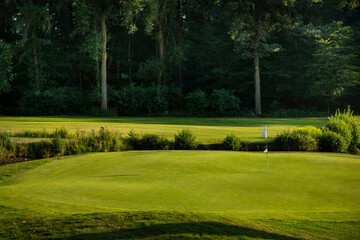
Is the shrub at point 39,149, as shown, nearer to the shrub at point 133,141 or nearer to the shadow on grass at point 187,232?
the shrub at point 133,141

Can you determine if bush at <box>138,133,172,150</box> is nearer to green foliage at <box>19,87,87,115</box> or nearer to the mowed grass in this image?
the mowed grass

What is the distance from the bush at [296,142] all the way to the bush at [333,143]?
43cm

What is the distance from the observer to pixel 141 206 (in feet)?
19.5

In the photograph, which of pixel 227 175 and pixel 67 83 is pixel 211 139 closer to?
pixel 227 175

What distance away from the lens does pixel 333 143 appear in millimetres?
15836

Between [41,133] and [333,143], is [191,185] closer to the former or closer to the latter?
[333,143]

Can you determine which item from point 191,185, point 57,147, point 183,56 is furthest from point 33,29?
point 191,185

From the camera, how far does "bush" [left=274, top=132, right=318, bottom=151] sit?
1594 cm

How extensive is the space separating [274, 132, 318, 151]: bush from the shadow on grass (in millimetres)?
11642

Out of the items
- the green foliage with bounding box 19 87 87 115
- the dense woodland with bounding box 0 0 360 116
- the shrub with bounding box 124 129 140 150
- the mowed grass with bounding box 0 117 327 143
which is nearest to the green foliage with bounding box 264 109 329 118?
the dense woodland with bounding box 0 0 360 116

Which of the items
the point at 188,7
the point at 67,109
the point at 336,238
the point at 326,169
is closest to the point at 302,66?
the point at 188,7

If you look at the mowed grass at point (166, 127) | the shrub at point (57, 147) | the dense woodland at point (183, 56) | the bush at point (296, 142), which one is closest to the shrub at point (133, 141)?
the mowed grass at point (166, 127)

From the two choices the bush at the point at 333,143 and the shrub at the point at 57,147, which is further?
the bush at the point at 333,143

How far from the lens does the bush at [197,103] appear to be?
127ft
